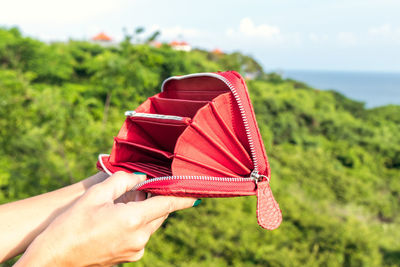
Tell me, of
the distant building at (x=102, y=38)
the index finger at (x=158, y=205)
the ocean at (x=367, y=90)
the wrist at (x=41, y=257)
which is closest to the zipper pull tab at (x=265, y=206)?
the index finger at (x=158, y=205)

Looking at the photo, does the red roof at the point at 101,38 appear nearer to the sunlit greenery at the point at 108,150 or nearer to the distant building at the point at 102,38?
the distant building at the point at 102,38

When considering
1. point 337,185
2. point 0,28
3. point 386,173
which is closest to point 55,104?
point 0,28

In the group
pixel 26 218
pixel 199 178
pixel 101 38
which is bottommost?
pixel 26 218

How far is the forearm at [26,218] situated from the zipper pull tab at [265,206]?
0.79 metres

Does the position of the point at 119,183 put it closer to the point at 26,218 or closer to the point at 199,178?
the point at 199,178

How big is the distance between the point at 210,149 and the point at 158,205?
30 centimetres

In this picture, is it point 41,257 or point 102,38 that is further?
point 102,38

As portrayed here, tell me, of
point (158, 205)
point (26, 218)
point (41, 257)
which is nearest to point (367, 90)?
point (158, 205)

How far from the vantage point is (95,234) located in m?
0.89

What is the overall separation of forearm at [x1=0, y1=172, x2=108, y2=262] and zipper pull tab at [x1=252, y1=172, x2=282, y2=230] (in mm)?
790

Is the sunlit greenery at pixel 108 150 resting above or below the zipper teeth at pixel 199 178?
below

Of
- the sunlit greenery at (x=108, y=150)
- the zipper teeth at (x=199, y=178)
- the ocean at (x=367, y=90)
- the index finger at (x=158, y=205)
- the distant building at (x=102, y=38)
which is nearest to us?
the index finger at (x=158, y=205)

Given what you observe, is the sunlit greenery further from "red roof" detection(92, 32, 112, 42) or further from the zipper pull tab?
"red roof" detection(92, 32, 112, 42)

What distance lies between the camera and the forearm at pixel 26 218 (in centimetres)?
118
